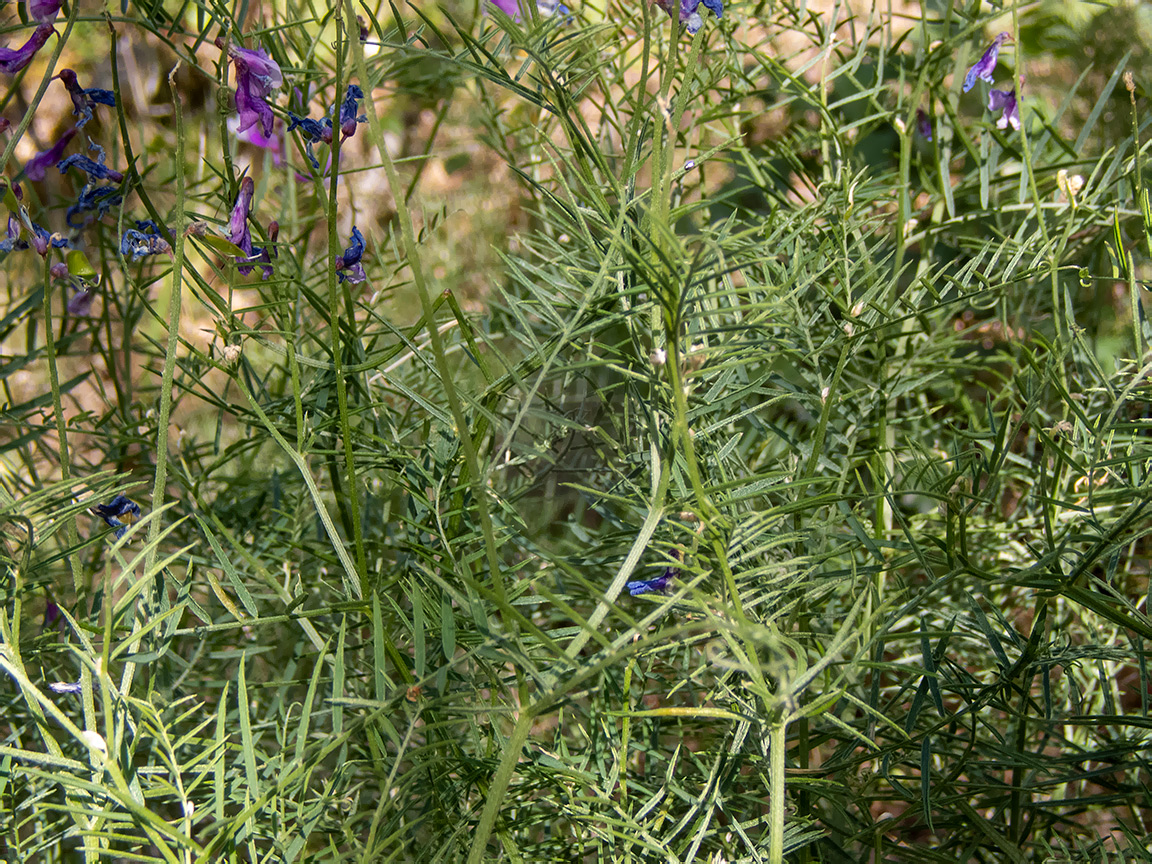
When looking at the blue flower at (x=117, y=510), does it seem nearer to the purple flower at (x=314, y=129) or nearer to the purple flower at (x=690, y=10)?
the purple flower at (x=314, y=129)

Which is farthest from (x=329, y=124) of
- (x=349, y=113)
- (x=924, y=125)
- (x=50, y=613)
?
(x=924, y=125)

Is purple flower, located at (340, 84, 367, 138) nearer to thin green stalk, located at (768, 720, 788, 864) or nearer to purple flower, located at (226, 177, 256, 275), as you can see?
purple flower, located at (226, 177, 256, 275)

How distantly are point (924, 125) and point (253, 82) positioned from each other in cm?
56

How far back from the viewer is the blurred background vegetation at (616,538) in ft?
1.31

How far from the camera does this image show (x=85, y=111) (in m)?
0.58

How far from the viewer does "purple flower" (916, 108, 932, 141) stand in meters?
0.75

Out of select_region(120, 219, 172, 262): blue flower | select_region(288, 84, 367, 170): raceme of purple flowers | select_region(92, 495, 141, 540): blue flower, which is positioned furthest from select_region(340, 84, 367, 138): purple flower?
select_region(92, 495, 141, 540): blue flower

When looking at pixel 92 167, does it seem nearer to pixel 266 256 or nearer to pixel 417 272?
pixel 266 256

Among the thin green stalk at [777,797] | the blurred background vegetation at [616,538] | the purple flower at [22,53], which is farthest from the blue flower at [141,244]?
the thin green stalk at [777,797]

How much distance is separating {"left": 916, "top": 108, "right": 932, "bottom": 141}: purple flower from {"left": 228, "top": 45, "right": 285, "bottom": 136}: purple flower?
0.51m

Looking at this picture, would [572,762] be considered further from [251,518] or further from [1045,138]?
[1045,138]

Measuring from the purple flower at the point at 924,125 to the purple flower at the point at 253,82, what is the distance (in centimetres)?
51

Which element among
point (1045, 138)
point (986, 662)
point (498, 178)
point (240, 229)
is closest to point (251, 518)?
point (240, 229)

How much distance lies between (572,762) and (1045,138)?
24.0 inches
